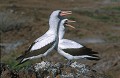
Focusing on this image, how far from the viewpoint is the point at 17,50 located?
2942cm

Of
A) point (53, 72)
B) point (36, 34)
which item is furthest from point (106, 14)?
point (53, 72)

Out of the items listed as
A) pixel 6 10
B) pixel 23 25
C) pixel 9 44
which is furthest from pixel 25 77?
pixel 6 10

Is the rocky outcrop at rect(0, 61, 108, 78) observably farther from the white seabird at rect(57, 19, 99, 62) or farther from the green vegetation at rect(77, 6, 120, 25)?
the green vegetation at rect(77, 6, 120, 25)

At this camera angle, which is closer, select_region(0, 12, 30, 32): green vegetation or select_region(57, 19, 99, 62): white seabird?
select_region(57, 19, 99, 62): white seabird

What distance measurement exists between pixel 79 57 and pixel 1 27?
24.9 metres

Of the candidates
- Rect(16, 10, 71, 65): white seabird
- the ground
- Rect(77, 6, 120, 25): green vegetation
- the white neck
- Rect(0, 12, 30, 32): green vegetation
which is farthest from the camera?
Rect(77, 6, 120, 25): green vegetation

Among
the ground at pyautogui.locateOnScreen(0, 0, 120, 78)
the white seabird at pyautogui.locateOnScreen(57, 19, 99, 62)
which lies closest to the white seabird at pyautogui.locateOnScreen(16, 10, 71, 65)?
the white seabird at pyautogui.locateOnScreen(57, 19, 99, 62)

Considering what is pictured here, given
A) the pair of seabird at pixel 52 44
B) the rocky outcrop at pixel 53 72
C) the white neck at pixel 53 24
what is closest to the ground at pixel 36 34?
the pair of seabird at pixel 52 44

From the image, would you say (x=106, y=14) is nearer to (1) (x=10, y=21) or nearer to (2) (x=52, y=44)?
(1) (x=10, y=21)

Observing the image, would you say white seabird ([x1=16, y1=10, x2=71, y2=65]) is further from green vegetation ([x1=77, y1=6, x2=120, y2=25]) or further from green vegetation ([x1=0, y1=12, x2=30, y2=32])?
green vegetation ([x1=77, y1=6, x2=120, y2=25])

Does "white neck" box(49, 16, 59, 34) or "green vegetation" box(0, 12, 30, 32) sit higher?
"white neck" box(49, 16, 59, 34)

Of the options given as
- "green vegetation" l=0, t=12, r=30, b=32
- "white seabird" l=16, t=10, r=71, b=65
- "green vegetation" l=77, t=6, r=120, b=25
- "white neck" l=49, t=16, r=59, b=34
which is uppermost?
"white neck" l=49, t=16, r=59, b=34

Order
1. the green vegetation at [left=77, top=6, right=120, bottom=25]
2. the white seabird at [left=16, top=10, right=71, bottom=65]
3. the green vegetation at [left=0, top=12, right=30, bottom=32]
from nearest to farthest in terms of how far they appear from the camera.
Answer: the white seabird at [left=16, top=10, right=71, bottom=65], the green vegetation at [left=0, top=12, right=30, bottom=32], the green vegetation at [left=77, top=6, right=120, bottom=25]

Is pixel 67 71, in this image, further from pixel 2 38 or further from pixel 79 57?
pixel 2 38
